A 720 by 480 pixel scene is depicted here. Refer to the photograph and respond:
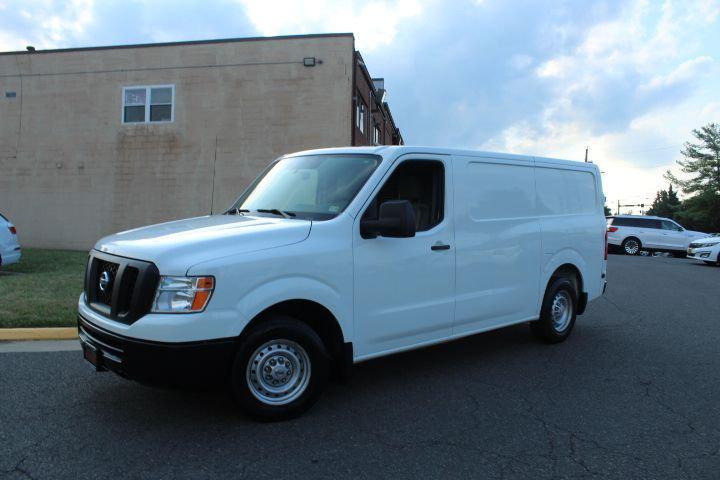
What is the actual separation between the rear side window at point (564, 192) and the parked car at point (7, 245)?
32.8ft

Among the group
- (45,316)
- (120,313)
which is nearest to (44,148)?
(45,316)

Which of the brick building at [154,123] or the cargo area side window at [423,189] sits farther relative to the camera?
the brick building at [154,123]

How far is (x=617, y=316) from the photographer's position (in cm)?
773

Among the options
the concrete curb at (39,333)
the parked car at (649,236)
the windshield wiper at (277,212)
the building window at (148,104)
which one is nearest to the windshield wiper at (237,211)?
the windshield wiper at (277,212)

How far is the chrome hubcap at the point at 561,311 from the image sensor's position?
601cm

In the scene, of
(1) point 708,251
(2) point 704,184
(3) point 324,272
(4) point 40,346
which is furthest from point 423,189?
(2) point 704,184

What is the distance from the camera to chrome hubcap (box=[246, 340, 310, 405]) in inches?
144

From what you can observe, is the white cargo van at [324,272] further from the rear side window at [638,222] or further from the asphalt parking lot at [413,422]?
the rear side window at [638,222]

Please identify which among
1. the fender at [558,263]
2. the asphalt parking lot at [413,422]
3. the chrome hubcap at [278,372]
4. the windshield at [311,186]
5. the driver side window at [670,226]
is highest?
the driver side window at [670,226]

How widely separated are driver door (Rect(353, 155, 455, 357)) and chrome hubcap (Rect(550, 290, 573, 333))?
6.00ft

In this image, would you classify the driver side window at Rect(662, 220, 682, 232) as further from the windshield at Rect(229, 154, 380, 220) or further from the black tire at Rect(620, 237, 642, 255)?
the windshield at Rect(229, 154, 380, 220)

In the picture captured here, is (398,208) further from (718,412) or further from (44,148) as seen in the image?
(44,148)

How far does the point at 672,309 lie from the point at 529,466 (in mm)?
6361

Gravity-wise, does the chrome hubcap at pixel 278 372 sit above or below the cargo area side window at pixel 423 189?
below
